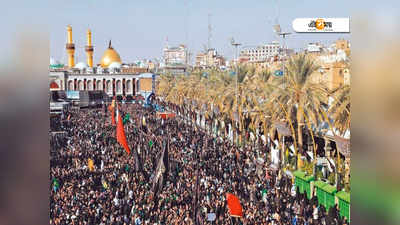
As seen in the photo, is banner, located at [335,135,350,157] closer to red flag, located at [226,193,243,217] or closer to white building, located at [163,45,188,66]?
red flag, located at [226,193,243,217]

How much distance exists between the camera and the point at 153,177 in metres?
14.5

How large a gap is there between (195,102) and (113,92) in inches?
189

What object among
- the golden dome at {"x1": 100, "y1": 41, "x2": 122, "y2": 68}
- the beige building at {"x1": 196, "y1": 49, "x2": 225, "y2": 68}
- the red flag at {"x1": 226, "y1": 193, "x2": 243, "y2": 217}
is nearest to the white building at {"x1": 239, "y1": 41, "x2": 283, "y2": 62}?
the beige building at {"x1": 196, "y1": 49, "x2": 225, "y2": 68}

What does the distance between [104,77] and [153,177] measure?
7017 millimetres

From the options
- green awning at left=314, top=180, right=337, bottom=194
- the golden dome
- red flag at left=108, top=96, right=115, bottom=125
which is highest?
the golden dome

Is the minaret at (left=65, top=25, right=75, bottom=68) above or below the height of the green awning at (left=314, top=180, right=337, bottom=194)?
above

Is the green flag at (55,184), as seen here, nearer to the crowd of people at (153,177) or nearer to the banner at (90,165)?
the crowd of people at (153,177)

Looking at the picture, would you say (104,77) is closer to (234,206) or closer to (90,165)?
(90,165)

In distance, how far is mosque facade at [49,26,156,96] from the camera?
18328 mm

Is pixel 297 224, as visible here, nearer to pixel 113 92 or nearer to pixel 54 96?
pixel 54 96

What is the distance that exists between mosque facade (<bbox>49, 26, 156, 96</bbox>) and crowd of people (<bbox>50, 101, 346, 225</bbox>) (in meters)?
1.23

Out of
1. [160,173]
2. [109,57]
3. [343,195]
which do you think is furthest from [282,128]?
[109,57]

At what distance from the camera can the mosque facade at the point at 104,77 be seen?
60.1 feet

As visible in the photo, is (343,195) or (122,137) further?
(122,137)
